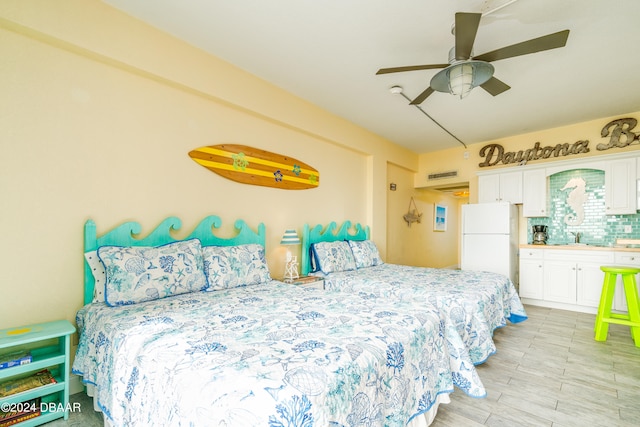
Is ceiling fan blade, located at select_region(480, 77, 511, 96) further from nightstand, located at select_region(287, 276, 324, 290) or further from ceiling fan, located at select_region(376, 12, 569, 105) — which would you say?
nightstand, located at select_region(287, 276, 324, 290)

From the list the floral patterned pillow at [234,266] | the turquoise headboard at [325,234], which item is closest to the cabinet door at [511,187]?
the turquoise headboard at [325,234]

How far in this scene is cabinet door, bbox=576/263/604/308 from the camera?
12.4 feet

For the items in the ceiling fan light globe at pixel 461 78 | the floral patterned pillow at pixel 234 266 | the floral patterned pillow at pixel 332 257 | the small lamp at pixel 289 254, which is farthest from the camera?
the floral patterned pillow at pixel 332 257

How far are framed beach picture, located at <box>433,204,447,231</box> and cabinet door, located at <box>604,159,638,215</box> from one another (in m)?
3.13

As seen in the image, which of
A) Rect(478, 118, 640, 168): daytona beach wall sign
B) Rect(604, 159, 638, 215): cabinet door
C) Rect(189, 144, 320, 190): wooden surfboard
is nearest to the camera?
Rect(189, 144, 320, 190): wooden surfboard

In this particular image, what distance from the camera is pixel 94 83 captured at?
6.82ft

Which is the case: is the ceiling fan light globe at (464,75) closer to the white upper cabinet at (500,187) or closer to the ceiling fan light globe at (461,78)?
the ceiling fan light globe at (461,78)

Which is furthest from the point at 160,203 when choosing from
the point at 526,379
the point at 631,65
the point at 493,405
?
the point at 631,65

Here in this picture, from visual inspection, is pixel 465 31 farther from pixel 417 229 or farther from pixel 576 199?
pixel 417 229

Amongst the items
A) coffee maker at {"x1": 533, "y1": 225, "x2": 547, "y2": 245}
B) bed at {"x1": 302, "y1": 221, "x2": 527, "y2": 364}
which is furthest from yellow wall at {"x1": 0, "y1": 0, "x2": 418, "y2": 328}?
coffee maker at {"x1": 533, "y1": 225, "x2": 547, "y2": 245}

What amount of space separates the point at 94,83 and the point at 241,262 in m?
1.76

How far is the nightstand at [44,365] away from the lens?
1.52 metres

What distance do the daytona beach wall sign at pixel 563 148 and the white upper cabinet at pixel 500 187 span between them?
0.26 m

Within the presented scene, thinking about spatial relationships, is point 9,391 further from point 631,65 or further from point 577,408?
point 631,65
